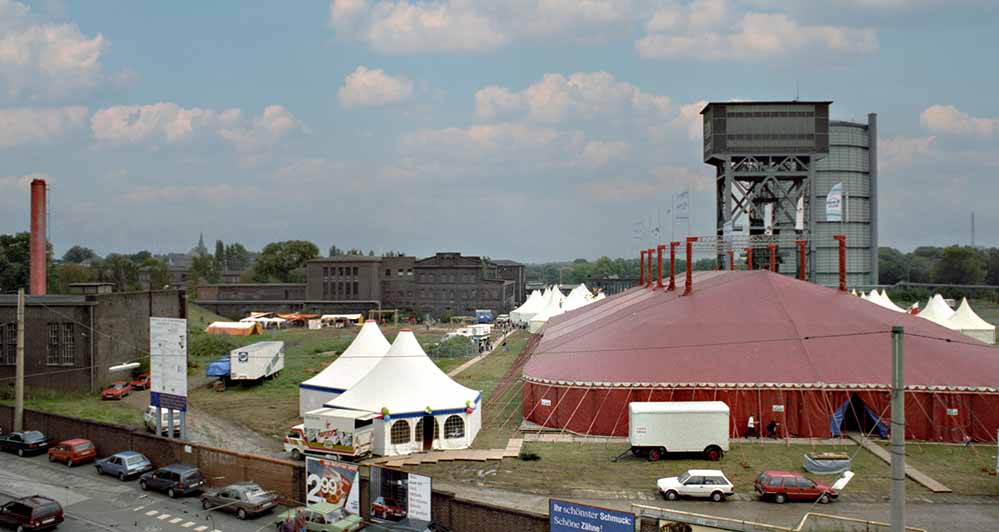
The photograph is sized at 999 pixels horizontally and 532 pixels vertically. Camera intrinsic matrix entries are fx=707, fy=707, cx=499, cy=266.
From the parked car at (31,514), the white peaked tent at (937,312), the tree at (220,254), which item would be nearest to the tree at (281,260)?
the tree at (220,254)

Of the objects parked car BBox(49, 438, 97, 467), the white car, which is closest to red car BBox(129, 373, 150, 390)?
parked car BBox(49, 438, 97, 467)

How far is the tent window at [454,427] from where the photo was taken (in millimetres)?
24531

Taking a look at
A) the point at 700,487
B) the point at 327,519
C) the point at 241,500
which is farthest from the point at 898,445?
the point at 241,500

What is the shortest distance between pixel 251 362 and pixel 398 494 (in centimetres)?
2380

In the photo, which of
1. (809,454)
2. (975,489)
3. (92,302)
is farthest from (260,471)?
(92,302)

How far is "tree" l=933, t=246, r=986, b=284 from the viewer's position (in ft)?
420

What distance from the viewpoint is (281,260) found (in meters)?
129

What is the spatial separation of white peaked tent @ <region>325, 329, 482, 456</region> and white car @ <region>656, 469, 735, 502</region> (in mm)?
8180

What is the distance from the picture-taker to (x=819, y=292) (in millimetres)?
31625

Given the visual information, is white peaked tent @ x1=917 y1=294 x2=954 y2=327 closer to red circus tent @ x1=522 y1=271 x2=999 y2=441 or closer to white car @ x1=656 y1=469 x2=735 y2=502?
red circus tent @ x1=522 y1=271 x2=999 y2=441

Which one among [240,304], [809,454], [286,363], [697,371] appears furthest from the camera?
[240,304]

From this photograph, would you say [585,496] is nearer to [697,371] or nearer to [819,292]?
[697,371]

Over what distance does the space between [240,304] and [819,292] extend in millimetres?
79876

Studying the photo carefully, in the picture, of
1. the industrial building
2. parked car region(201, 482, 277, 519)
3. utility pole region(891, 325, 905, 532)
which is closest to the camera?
utility pole region(891, 325, 905, 532)
